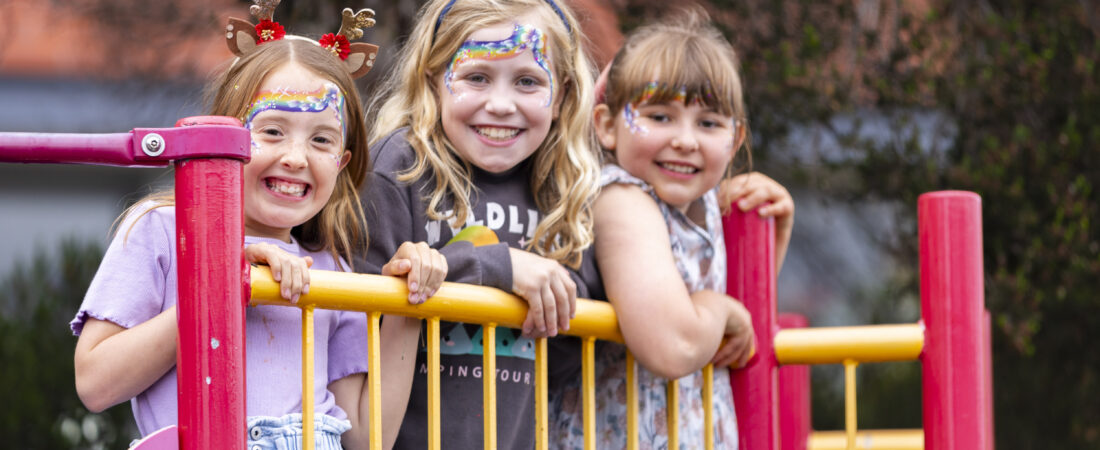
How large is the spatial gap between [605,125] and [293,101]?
3.23 feet

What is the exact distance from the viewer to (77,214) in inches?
340

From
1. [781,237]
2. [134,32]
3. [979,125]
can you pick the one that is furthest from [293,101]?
[979,125]

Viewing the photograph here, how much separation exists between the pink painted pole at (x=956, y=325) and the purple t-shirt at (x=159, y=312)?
1.38 meters

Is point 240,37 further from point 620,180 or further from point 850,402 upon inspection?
point 850,402

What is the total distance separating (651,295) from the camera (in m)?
2.68

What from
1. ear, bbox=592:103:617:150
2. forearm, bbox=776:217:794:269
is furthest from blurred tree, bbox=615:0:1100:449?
ear, bbox=592:103:617:150

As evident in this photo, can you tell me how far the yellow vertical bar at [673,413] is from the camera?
2791mm

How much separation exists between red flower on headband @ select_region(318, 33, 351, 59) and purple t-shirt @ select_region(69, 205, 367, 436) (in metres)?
0.46

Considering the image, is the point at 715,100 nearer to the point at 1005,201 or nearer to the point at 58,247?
the point at 1005,201

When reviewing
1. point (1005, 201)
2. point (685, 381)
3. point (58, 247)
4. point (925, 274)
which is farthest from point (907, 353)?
point (58, 247)

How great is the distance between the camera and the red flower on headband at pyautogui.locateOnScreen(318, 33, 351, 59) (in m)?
2.59

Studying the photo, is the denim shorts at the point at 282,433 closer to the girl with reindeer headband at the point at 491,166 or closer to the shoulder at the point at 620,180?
the girl with reindeer headband at the point at 491,166

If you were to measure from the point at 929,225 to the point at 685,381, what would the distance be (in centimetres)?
67

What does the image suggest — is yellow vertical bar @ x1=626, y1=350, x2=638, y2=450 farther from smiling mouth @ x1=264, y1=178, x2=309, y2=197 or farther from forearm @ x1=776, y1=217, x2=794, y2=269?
smiling mouth @ x1=264, y1=178, x2=309, y2=197
